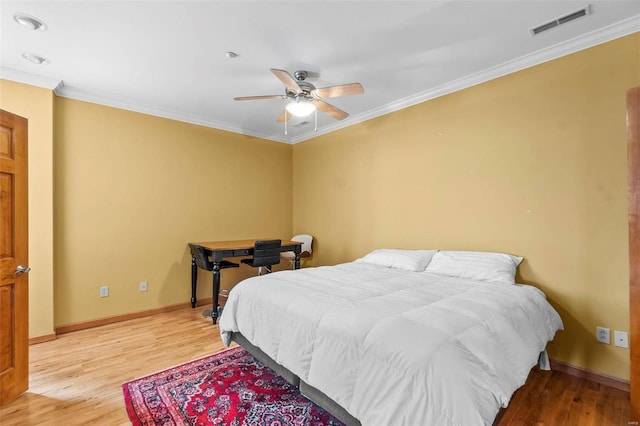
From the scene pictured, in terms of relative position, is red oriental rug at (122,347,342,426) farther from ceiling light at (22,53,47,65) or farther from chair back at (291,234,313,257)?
ceiling light at (22,53,47,65)

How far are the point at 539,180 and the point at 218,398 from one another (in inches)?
127

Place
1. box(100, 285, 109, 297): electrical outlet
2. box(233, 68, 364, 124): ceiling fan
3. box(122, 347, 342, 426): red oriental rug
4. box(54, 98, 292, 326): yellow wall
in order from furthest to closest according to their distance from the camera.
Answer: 1. box(100, 285, 109, 297): electrical outlet
2. box(54, 98, 292, 326): yellow wall
3. box(233, 68, 364, 124): ceiling fan
4. box(122, 347, 342, 426): red oriental rug

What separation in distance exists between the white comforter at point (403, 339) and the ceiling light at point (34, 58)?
2.79 m

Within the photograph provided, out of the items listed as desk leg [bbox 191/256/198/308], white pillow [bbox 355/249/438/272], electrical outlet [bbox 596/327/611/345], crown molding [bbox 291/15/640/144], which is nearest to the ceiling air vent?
crown molding [bbox 291/15/640/144]

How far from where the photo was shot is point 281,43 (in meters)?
2.54

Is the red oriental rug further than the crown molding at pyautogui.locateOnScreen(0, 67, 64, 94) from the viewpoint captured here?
No

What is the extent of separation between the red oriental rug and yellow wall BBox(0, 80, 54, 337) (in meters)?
1.63

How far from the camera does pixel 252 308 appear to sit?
7.88ft

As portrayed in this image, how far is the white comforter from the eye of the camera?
1322 millimetres

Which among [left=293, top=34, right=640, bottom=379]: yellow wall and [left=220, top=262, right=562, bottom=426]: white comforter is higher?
[left=293, top=34, right=640, bottom=379]: yellow wall

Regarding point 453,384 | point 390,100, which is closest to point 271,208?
point 390,100

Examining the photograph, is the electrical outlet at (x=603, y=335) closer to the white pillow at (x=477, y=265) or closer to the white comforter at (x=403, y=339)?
the white comforter at (x=403, y=339)

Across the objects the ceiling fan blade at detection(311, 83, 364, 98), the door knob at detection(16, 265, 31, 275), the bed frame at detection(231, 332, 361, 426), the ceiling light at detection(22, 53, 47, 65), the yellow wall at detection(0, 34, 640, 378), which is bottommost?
the bed frame at detection(231, 332, 361, 426)

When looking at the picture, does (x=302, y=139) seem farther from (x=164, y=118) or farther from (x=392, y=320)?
(x=392, y=320)
